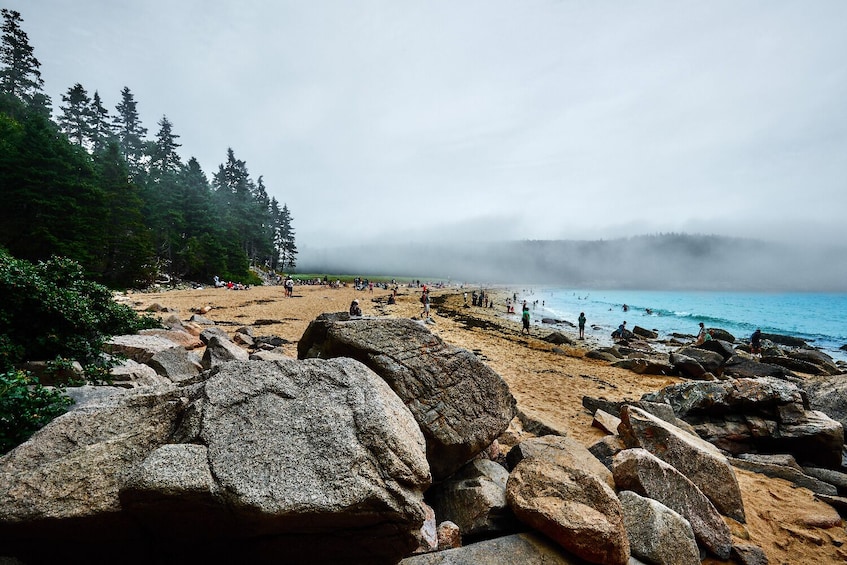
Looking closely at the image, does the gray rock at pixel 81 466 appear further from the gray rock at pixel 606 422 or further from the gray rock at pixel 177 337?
the gray rock at pixel 606 422

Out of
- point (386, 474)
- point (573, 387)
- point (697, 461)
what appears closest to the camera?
point (386, 474)

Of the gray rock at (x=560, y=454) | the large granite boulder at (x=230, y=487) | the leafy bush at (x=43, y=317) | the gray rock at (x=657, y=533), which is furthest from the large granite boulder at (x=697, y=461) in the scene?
the leafy bush at (x=43, y=317)

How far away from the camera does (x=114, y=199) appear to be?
35594 mm

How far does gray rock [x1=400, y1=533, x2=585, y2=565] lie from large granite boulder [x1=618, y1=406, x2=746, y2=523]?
12.0 ft

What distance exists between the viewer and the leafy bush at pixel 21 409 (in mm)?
4070

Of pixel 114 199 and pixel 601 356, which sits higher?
pixel 114 199

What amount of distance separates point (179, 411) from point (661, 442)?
7806mm

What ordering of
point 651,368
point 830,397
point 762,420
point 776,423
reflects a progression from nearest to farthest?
point 776,423
point 762,420
point 830,397
point 651,368

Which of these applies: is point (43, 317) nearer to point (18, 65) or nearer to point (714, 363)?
point (714, 363)

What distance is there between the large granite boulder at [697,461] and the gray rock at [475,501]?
3.22 meters

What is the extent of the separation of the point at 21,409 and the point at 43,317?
4.08 meters

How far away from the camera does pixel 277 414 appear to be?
3.49 m

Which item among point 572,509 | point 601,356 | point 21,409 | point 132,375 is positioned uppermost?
point 21,409

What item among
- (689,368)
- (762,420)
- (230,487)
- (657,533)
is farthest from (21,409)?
(689,368)
